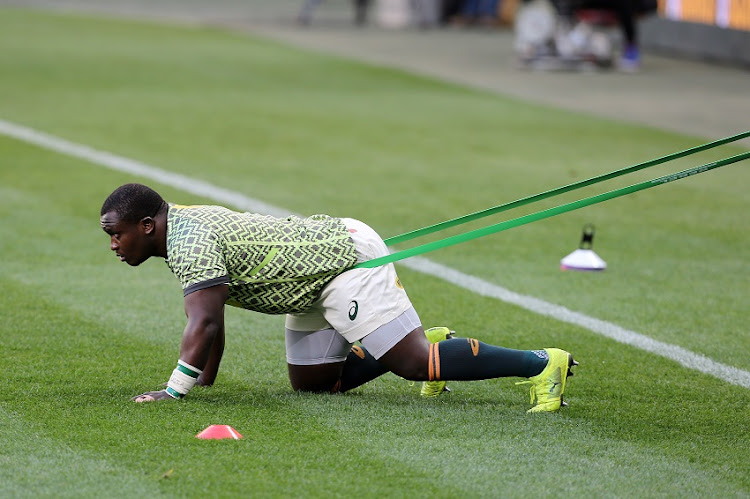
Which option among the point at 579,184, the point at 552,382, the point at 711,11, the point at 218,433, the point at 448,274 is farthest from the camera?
the point at 711,11

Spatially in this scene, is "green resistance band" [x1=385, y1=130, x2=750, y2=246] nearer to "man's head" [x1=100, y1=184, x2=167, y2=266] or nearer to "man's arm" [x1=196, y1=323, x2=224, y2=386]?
"man's arm" [x1=196, y1=323, x2=224, y2=386]

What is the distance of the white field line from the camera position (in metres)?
6.68

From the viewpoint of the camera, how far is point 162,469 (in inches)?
185

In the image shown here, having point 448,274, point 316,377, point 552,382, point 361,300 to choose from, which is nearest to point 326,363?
point 316,377

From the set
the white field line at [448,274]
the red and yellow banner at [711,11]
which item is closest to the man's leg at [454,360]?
the white field line at [448,274]

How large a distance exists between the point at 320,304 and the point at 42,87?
44.9 feet

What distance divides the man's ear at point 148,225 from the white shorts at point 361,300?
793 mm

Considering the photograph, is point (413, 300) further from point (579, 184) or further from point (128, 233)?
point (128, 233)

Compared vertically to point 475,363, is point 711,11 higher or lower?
A: lower

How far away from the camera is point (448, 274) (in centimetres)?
870

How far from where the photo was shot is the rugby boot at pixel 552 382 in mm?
5520

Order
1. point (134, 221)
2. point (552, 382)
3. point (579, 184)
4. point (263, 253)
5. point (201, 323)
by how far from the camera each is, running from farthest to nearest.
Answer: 1. point (579, 184)
2. point (552, 382)
3. point (263, 253)
4. point (134, 221)
5. point (201, 323)

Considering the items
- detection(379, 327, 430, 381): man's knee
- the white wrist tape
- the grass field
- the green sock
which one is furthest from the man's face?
the green sock

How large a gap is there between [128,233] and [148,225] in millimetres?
91
